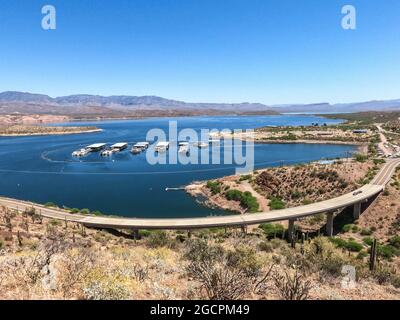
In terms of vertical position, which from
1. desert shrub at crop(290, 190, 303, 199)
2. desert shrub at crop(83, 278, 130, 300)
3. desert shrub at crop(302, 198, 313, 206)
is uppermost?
desert shrub at crop(83, 278, 130, 300)

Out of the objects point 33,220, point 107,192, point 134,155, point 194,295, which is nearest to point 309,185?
point 107,192

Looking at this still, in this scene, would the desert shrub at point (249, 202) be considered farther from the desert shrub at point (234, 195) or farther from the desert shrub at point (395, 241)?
the desert shrub at point (395, 241)

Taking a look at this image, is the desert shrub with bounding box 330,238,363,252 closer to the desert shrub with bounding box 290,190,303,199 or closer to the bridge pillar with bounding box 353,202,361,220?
the bridge pillar with bounding box 353,202,361,220

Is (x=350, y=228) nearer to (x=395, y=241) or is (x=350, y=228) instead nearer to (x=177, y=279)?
(x=395, y=241)

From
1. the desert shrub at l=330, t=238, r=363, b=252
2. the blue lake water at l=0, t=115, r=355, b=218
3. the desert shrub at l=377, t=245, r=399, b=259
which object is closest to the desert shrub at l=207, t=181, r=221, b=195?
the blue lake water at l=0, t=115, r=355, b=218

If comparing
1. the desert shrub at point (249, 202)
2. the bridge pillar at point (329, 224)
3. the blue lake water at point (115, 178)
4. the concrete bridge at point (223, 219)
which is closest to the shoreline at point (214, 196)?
the desert shrub at point (249, 202)
